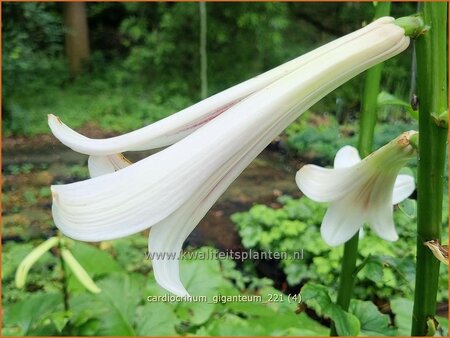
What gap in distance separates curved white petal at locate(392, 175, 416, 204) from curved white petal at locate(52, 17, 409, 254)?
0.28 metres

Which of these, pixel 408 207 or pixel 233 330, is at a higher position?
pixel 408 207

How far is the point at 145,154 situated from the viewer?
614 mm

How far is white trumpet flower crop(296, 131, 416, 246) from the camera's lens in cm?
54

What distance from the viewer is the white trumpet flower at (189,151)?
0.42m

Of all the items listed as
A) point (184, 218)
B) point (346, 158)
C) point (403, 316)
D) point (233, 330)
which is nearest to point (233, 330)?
point (233, 330)

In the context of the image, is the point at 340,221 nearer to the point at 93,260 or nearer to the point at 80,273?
the point at 80,273

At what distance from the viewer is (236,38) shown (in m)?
4.38

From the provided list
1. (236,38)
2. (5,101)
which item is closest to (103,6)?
(236,38)

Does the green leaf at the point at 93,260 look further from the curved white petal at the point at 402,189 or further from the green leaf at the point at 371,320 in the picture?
the curved white petal at the point at 402,189

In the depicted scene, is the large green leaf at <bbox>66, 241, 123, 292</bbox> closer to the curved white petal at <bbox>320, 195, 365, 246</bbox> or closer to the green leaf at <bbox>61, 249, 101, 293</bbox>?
the green leaf at <bbox>61, 249, 101, 293</bbox>

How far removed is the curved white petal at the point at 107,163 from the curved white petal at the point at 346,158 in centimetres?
31

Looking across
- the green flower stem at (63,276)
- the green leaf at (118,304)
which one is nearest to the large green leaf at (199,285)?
the green leaf at (118,304)

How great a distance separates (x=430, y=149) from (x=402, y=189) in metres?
0.25

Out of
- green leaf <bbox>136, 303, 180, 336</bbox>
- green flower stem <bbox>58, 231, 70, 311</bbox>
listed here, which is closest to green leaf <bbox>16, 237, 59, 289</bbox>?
green flower stem <bbox>58, 231, 70, 311</bbox>
